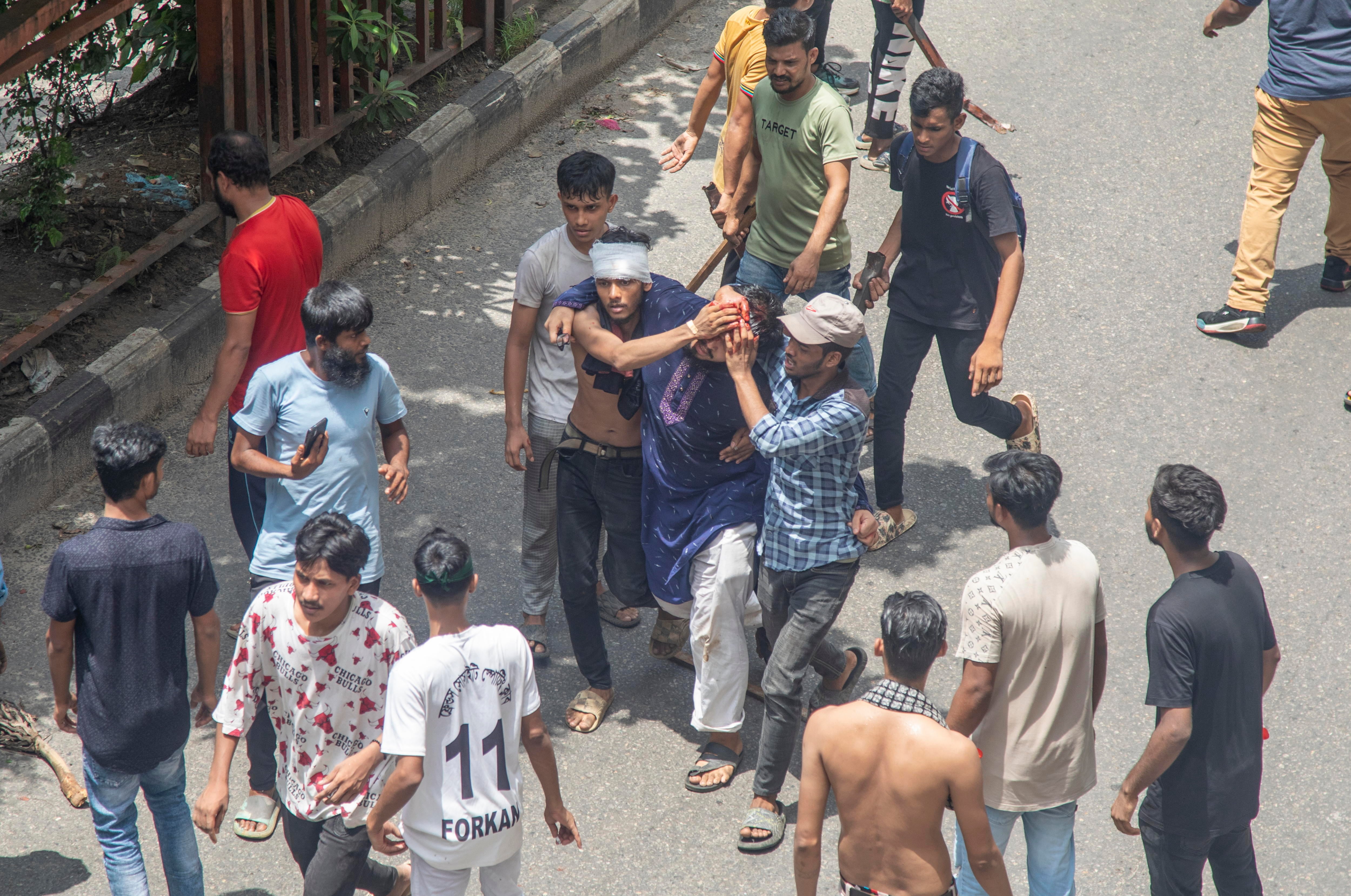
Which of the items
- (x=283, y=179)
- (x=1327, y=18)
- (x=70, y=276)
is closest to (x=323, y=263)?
(x=283, y=179)

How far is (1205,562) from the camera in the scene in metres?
3.64

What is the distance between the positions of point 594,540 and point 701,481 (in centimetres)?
58

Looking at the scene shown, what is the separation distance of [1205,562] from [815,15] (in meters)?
5.91

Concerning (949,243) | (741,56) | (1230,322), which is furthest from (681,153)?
(1230,322)

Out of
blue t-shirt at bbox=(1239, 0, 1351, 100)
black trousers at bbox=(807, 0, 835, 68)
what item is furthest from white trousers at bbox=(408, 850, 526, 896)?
black trousers at bbox=(807, 0, 835, 68)

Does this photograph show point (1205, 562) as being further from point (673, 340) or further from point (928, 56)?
point (928, 56)

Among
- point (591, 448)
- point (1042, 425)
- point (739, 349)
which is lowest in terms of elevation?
point (1042, 425)

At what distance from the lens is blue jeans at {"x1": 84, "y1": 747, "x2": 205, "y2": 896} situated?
375 centimetres

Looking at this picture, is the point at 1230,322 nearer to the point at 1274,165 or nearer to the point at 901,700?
the point at 1274,165

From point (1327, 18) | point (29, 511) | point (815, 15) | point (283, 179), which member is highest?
point (1327, 18)

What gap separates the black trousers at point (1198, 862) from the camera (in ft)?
12.3

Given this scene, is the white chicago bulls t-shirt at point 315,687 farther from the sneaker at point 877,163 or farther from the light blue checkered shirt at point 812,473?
the sneaker at point 877,163

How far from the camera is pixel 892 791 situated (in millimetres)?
3332

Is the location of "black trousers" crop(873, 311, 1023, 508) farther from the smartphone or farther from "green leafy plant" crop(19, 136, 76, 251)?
"green leafy plant" crop(19, 136, 76, 251)
